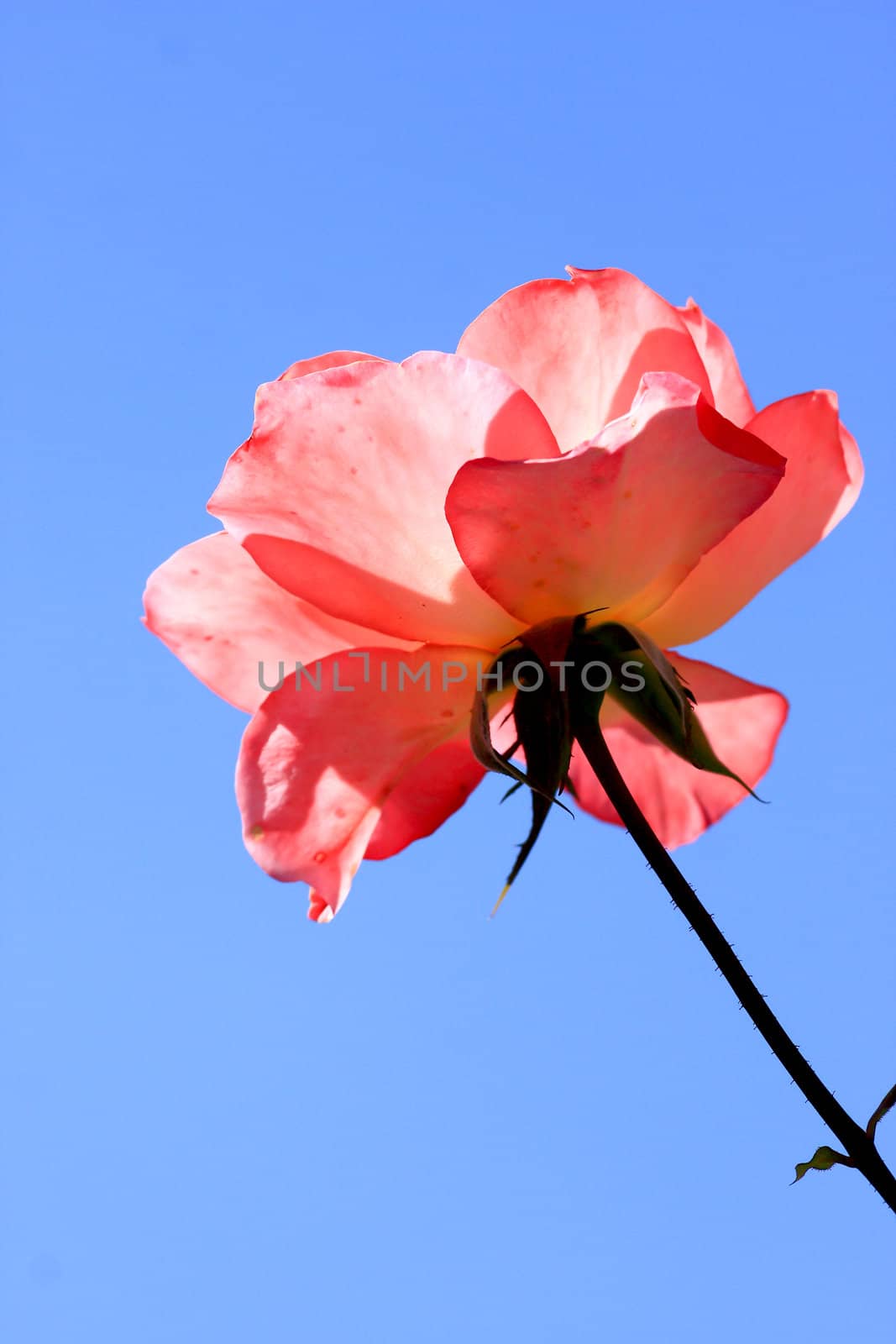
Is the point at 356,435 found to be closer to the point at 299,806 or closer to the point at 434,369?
the point at 434,369

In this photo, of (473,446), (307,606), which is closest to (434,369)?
(473,446)

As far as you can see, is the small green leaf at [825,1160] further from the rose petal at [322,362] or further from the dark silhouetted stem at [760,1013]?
the rose petal at [322,362]

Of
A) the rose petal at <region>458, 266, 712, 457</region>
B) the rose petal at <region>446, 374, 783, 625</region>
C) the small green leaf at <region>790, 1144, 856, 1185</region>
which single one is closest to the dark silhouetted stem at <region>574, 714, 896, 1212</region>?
the small green leaf at <region>790, 1144, 856, 1185</region>

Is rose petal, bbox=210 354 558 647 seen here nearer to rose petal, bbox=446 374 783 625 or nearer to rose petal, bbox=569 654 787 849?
rose petal, bbox=446 374 783 625

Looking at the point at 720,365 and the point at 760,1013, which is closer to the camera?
Answer: the point at 760,1013

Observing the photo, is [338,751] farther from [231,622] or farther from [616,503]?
[616,503]

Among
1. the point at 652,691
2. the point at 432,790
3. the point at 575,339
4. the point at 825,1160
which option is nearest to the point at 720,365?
the point at 575,339
